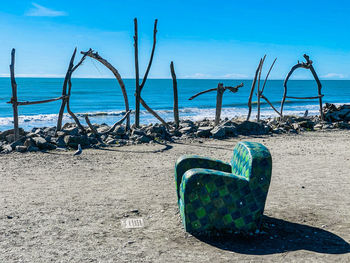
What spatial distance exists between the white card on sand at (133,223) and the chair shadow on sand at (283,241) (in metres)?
0.80

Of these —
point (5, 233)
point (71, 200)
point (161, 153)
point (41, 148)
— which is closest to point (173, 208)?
point (71, 200)

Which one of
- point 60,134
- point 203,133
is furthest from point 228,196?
point 203,133

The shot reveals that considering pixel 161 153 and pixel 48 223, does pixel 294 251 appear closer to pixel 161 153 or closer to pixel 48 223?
pixel 48 223

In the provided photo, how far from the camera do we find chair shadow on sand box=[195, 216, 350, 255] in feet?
14.0

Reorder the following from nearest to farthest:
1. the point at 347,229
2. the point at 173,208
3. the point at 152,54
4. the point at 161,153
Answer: the point at 347,229, the point at 173,208, the point at 161,153, the point at 152,54

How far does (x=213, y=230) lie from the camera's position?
458 cm

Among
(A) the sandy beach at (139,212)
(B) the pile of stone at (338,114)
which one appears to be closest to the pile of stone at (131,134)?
(B) the pile of stone at (338,114)

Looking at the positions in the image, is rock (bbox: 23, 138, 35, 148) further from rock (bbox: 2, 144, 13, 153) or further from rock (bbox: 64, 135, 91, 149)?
rock (bbox: 64, 135, 91, 149)

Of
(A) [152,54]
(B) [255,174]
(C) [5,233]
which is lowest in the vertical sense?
(C) [5,233]

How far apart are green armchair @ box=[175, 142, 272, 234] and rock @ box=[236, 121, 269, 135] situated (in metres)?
8.53

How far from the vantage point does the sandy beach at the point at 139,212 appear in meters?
4.18

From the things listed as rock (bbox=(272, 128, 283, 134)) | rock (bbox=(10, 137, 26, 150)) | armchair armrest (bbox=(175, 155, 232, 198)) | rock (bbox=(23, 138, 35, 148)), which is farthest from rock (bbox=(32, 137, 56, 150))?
rock (bbox=(272, 128, 283, 134))

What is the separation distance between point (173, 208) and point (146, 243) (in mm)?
1196

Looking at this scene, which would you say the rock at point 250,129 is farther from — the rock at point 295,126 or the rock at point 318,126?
the rock at point 318,126
